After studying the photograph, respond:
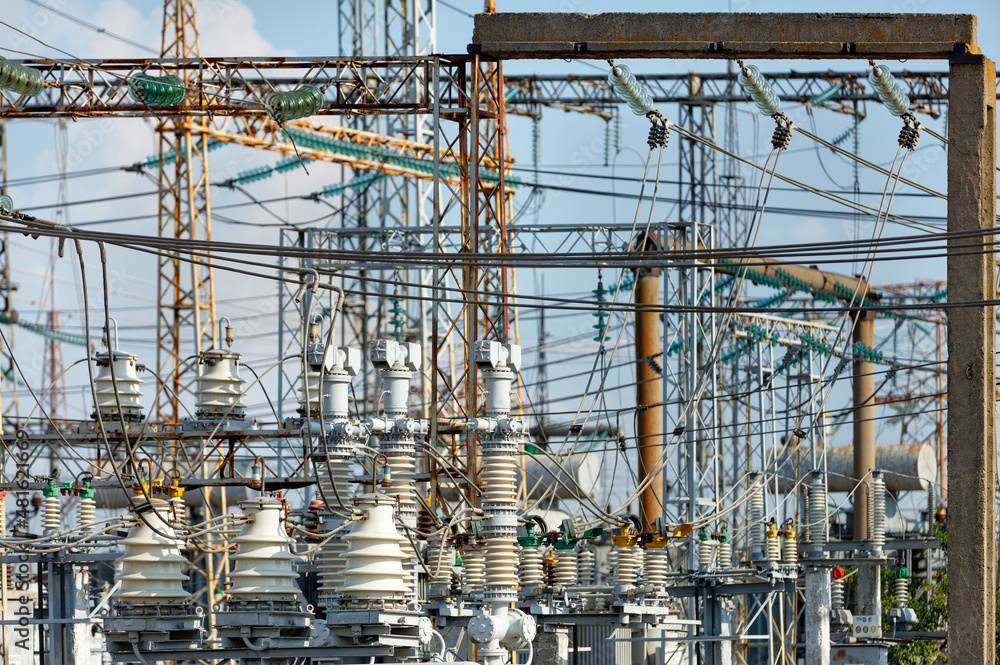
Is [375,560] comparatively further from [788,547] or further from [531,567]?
[788,547]

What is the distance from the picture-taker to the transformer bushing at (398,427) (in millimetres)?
13344

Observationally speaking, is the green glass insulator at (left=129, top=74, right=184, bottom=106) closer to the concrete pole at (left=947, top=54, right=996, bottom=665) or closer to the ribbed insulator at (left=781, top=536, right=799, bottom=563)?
the ribbed insulator at (left=781, top=536, right=799, bottom=563)

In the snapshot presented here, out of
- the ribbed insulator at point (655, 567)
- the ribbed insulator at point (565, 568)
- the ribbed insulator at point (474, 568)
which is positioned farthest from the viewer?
the ribbed insulator at point (565, 568)

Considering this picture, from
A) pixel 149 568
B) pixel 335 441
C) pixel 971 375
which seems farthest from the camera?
pixel 335 441

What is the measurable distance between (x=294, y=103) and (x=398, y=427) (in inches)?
256

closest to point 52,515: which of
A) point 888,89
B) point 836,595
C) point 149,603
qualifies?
point 149,603

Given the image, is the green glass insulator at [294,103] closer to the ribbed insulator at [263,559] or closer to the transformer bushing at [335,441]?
the transformer bushing at [335,441]

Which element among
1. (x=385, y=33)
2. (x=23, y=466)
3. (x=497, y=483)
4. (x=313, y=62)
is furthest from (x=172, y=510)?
(x=385, y=33)

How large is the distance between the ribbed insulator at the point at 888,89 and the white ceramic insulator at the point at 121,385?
26.9 ft

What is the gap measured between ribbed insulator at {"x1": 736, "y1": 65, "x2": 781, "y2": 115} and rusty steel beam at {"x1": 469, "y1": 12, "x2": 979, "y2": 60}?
1.00 meters

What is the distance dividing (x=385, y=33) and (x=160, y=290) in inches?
338

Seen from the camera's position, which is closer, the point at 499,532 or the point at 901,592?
the point at 499,532

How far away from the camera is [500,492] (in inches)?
469

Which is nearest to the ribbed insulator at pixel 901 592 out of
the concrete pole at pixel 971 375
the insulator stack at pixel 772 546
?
the insulator stack at pixel 772 546
